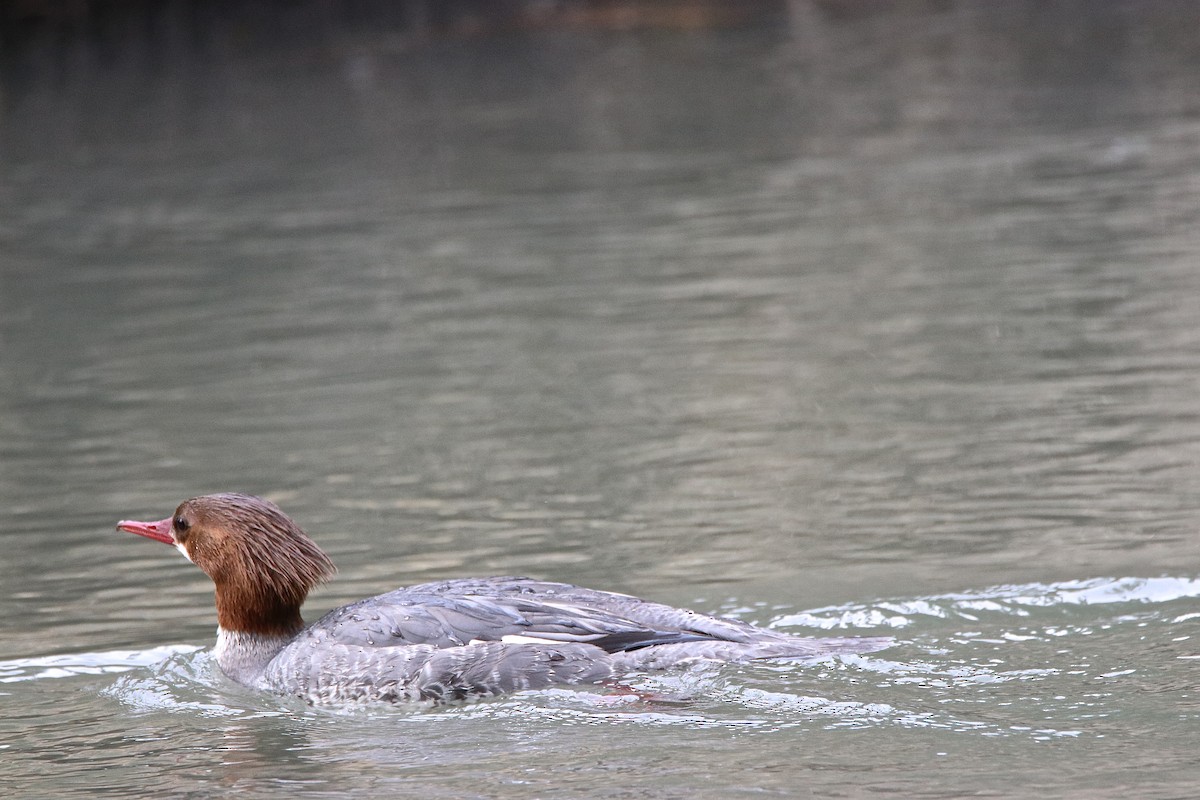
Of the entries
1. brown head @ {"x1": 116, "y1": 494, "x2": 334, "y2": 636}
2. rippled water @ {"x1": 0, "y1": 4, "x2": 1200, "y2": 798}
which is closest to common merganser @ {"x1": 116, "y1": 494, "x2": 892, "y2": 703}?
brown head @ {"x1": 116, "y1": 494, "x2": 334, "y2": 636}

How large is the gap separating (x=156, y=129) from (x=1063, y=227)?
45.1ft

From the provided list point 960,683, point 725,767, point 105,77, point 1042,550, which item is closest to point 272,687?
point 725,767

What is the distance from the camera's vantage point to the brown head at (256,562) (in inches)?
298

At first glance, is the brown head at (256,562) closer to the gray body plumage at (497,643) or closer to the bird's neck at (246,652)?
the bird's neck at (246,652)

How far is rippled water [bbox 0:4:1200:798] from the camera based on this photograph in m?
6.52

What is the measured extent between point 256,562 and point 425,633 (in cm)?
87

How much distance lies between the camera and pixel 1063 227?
49.5 feet

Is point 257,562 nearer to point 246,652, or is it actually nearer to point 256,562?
point 256,562

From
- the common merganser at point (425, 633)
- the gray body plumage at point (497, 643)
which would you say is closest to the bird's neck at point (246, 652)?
the common merganser at point (425, 633)

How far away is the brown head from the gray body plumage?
252mm

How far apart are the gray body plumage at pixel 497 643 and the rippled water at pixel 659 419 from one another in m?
0.11

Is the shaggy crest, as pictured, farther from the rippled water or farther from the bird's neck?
the rippled water

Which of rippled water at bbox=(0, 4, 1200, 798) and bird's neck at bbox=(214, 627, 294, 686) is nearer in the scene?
rippled water at bbox=(0, 4, 1200, 798)

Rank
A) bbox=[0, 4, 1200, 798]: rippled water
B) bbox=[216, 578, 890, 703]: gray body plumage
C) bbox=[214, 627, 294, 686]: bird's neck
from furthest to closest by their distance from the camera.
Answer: bbox=[214, 627, 294, 686]: bird's neck, bbox=[216, 578, 890, 703]: gray body plumage, bbox=[0, 4, 1200, 798]: rippled water
